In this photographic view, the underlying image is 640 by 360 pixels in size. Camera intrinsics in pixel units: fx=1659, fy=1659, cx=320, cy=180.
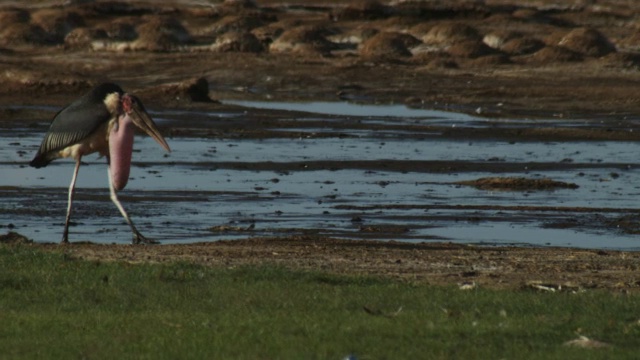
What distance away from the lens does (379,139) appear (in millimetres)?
31703

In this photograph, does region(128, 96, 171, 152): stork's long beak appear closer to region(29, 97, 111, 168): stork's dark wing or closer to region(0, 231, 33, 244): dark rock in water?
region(29, 97, 111, 168): stork's dark wing

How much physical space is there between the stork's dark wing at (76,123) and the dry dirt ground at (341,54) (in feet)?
56.2

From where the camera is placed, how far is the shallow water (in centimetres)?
1844

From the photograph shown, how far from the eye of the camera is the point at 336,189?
23.0 m

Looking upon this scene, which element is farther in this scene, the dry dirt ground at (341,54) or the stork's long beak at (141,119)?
the dry dirt ground at (341,54)

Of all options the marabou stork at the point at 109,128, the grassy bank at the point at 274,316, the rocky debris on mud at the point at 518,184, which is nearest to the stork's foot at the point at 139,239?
the marabou stork at the point at 109,128

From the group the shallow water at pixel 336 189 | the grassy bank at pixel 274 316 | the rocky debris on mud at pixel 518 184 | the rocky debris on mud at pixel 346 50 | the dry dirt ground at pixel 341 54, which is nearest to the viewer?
the grassy bank at pixel 274 316

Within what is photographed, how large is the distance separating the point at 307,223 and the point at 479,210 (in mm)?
2632

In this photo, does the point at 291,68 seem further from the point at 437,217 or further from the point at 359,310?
the point at 359,310

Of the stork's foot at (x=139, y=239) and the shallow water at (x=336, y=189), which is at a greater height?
the stork's foot at (x=139, y=239)

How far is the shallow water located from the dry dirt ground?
138 inches

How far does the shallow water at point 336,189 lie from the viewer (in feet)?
60.5

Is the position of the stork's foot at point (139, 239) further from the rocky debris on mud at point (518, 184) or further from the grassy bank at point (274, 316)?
Answer: the rocky debris on mud at point (518, 184)

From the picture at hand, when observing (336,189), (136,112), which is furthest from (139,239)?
(336,189)
